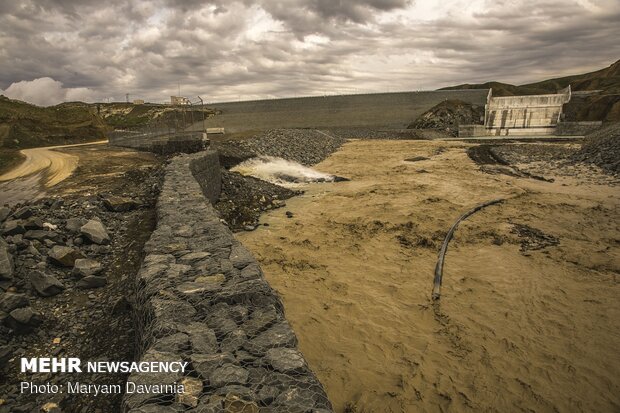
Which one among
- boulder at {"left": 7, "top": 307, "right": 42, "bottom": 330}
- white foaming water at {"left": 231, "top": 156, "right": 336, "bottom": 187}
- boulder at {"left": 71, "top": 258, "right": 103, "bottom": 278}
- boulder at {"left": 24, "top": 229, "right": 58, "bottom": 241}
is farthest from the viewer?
white foaming water at {"left": 231, "top": 156, "right": 336, "bottom": 187}

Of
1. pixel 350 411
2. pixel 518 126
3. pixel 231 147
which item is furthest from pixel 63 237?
pixel 518 126

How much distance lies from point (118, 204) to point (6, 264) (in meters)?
3.42

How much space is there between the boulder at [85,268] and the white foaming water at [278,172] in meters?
11.0

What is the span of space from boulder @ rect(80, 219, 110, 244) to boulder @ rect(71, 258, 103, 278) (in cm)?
73

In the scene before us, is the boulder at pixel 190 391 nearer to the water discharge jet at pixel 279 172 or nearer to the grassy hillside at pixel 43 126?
the water discharge jet at pixel 279 172

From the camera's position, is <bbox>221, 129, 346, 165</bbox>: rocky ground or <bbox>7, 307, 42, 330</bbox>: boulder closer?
<bbox>7, 307, 42, 330</bbox>: boulder

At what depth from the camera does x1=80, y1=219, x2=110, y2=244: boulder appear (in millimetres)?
6375

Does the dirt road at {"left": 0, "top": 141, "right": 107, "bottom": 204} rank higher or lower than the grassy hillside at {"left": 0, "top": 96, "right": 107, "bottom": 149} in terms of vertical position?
lower

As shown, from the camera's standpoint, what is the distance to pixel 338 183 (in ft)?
54.6

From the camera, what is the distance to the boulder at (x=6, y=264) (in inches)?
189

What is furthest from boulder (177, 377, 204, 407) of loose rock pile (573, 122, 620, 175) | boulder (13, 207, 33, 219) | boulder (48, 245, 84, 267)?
loose rock pile (573, 122, 620, 175)

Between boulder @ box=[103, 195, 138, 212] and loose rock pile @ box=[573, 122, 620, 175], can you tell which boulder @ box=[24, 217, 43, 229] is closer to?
boulder @ box=[103, 195, 138, 212]

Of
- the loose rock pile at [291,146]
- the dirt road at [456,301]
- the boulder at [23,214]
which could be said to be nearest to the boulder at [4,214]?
the boulder at [23,214]

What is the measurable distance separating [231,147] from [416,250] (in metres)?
13.8
